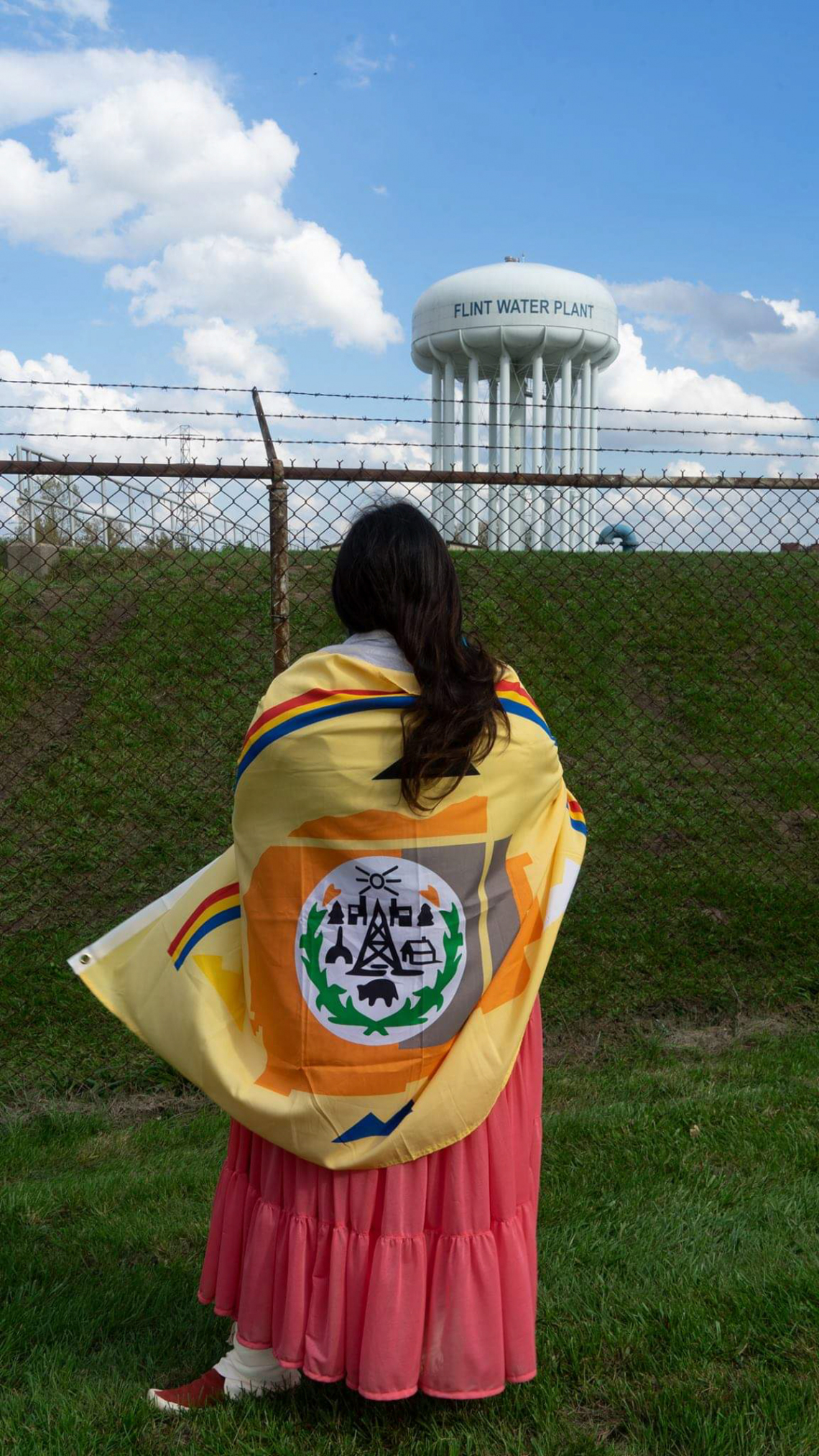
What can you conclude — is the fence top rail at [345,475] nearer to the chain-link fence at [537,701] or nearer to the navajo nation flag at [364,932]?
the chain-link fence at [537,701]

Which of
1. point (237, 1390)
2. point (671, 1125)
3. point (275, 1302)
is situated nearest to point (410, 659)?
point (275, 1302)

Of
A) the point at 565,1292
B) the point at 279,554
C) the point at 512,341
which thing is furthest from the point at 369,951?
the point at 512,341

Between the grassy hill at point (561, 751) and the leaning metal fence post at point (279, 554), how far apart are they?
6.11ft

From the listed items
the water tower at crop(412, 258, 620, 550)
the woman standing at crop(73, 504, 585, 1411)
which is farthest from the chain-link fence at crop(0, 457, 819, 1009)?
the water tower at crop(412, 258, 620, 550)

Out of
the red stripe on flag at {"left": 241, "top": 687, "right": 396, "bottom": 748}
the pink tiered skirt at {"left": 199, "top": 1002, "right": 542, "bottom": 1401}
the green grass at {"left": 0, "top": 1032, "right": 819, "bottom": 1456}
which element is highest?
the red stripe on flag at {"left": 241, "top": 687, "right": 396, "bottom": 748}

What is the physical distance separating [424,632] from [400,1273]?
1.18 metres

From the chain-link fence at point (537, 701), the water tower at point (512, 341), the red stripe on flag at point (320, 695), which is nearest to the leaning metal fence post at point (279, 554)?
the chain-link fence at point (537, 701)

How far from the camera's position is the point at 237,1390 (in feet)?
7.30

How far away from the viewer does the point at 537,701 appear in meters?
7.73

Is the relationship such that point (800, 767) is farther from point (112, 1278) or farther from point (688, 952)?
point (112, 1278)

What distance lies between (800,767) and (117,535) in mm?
5116

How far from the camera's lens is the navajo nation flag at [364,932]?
203 cm

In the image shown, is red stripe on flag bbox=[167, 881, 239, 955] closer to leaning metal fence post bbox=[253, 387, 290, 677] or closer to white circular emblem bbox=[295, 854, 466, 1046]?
white circular emblem bbox=[295, 854, 466, 1046]

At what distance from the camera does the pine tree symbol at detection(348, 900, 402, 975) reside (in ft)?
6.84
